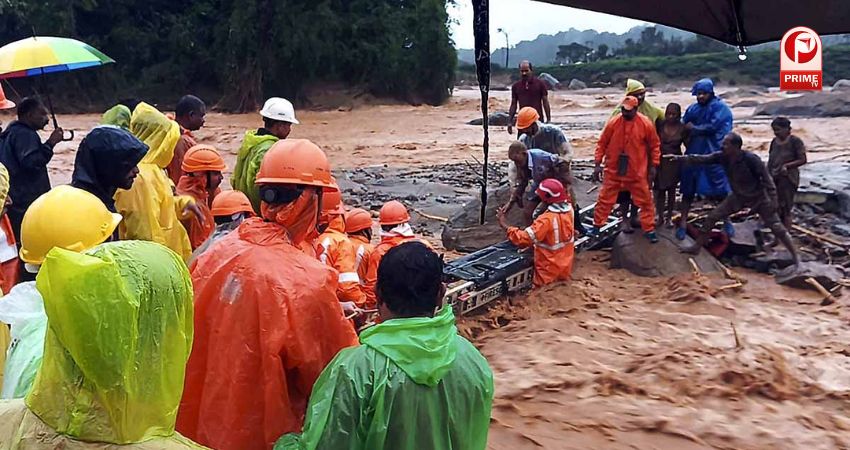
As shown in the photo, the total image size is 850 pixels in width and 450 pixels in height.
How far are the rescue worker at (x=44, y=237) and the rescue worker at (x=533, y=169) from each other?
5.63 metres

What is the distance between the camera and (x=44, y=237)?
226 centimetres

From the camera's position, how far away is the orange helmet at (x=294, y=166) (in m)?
2.44

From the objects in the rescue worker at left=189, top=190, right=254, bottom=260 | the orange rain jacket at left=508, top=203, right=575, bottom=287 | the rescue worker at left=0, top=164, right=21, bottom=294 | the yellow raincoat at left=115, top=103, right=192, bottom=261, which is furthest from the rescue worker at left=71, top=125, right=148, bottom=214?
the orange rain jacket at left=508, top=203, right=575, bottom=287

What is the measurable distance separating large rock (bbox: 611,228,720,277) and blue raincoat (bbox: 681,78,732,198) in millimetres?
871

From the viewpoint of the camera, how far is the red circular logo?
143 inches

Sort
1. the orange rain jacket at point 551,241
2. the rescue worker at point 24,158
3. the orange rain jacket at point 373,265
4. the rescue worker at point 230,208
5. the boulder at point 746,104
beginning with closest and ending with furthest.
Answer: the rescue worker at point 230,208 < the orange rain jacket at point 373,265 < the rescue worker at point 24,158 < the orange rain jacket at point 551,241 < the boulder at point 746,104

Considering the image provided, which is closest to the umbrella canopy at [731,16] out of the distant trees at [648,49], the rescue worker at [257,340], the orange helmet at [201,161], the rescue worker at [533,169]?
the rescue worker at [257,340]

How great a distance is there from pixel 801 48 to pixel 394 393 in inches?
122

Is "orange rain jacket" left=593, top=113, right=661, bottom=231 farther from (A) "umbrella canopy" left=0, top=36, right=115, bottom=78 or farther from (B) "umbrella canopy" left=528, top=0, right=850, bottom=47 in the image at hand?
(A) "umbrella canopy" left=0, top=36, right=115, bottom=78

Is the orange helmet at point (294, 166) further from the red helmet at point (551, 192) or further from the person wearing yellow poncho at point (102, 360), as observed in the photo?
the red helmet at point (551, 192)

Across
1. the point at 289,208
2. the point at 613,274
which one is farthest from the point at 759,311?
the point at 289,208

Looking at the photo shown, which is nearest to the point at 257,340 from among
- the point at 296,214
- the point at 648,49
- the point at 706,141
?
the point at 296,214

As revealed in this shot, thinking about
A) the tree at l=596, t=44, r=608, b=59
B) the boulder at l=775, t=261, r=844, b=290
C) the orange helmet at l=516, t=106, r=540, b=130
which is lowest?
the boulder at l=775, t=261, r=844, b=290

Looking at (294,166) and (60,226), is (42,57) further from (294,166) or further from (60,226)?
(294,166)
